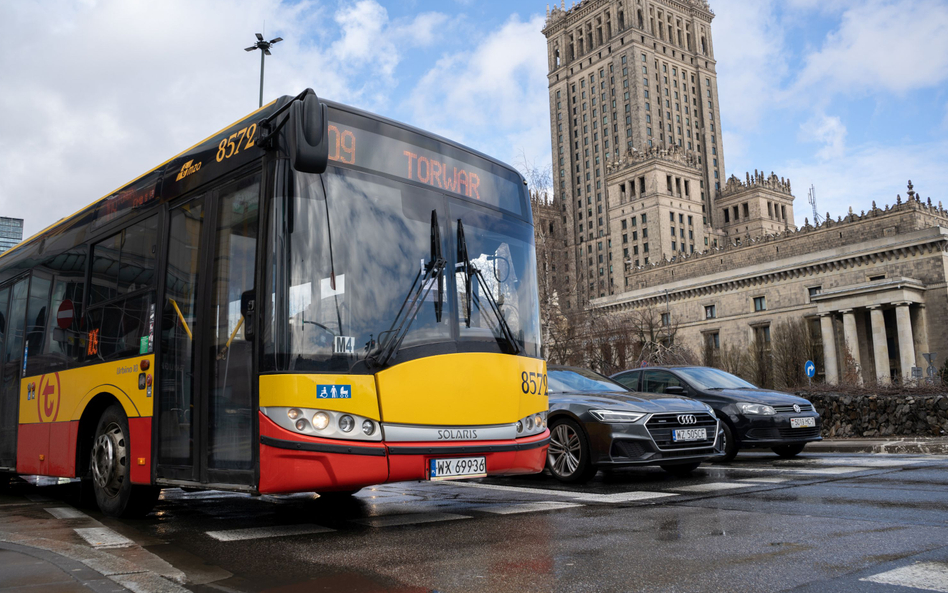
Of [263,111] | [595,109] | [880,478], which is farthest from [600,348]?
[595,109]

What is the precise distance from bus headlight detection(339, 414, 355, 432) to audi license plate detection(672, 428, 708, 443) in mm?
4451

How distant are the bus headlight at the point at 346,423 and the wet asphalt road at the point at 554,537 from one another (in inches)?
30.9

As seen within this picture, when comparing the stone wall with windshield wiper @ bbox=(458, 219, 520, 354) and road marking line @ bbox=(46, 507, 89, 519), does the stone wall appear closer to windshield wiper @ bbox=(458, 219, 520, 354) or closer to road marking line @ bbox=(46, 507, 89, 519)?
windshield wiper @ bbox=(458, 219, 520, 354)

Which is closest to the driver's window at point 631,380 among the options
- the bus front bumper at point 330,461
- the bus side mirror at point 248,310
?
the bus front bumper at point 330,461

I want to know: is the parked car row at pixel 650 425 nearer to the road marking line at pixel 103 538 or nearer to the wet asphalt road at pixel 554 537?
the wet asphalt road at pixel 554 537

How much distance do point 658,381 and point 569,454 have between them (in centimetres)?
A: 367

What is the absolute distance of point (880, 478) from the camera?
7.74 metres

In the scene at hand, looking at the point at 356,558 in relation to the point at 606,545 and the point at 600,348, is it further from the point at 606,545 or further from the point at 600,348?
the point at 600,348

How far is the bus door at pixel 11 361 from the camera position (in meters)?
9.20

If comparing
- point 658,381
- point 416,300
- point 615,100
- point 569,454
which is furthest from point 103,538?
point 615,100

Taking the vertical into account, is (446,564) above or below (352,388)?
below

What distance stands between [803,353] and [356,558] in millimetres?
62466

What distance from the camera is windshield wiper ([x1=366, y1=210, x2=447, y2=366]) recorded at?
217 inches

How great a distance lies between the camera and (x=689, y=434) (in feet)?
28.1
